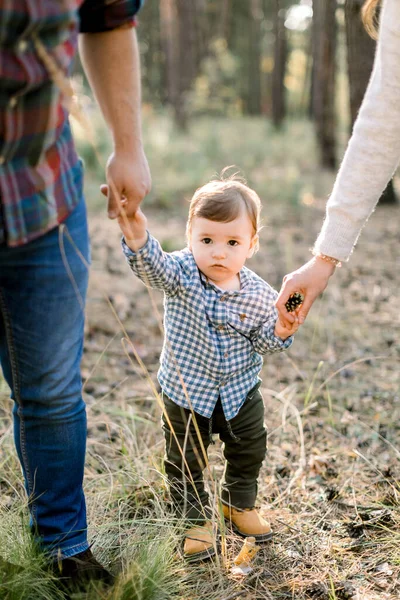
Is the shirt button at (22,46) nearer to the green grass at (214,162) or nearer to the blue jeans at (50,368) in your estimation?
the blue jeans at (50,368)

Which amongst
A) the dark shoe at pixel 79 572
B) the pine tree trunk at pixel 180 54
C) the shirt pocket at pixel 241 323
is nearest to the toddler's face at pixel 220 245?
the shirt pocket at pixel 241 323

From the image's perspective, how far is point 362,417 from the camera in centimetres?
320

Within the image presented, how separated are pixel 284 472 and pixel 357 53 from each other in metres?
4.59

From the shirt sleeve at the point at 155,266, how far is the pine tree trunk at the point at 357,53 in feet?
13.8

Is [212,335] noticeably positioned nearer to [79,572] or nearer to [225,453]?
[225,453]

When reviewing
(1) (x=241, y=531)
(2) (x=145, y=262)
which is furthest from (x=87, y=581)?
(2) (x=145, y=262)

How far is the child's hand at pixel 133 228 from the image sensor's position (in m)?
1.76

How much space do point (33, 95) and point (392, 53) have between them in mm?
993

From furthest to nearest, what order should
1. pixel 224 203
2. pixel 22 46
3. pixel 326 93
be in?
1. pixel 326 93
2. pixel 224 203
3. pixel 22 46

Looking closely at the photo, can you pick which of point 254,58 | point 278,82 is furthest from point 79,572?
point 254,58

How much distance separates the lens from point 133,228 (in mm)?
1839

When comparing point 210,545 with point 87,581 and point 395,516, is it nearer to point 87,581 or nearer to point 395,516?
point 87,581

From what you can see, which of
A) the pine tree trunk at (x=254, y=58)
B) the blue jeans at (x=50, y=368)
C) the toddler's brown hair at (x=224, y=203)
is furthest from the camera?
the pine tree trunk at (x=254, y=58)

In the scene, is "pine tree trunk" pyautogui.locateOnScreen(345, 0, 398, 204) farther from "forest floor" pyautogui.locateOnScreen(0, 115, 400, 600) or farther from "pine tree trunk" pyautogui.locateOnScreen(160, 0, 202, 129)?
"pine tree trunk" pyautogui.locateOnScreen(160, 0, 202, 129)
